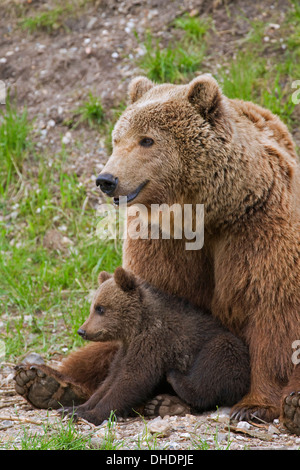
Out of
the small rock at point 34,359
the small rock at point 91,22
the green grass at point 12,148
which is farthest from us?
the small rock at point 91,22

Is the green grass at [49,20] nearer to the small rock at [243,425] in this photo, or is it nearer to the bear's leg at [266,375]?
the bear's leg at [266,375]

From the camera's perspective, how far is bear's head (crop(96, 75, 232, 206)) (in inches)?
203

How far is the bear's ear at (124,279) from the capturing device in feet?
18.2

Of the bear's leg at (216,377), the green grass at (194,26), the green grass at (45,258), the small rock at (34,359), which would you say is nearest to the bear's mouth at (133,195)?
the bear's leg at (216,377)

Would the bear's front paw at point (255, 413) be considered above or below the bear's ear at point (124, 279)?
below

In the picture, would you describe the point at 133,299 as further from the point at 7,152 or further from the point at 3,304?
the point at 7,152

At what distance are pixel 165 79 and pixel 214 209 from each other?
13.5 feet

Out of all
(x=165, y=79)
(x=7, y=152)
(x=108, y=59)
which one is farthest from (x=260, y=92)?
(x=7, y=152)

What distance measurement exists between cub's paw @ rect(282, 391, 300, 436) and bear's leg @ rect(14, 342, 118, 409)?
1.57 m

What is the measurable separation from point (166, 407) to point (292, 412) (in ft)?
3.14

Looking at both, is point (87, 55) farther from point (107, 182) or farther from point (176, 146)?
point (107, 182)

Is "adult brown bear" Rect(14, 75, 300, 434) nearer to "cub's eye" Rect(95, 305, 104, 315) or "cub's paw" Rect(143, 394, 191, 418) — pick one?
"cub's paw" Rect(143, 394, 191, 418)

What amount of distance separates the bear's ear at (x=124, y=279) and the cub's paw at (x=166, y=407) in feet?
2.74

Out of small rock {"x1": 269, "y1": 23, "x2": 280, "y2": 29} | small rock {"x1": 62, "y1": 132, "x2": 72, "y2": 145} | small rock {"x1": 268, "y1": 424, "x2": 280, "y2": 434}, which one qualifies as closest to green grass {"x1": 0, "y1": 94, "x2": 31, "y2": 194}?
small rock {"x1": 62, "y1": 132, "x2": 72, "y2": 145}
